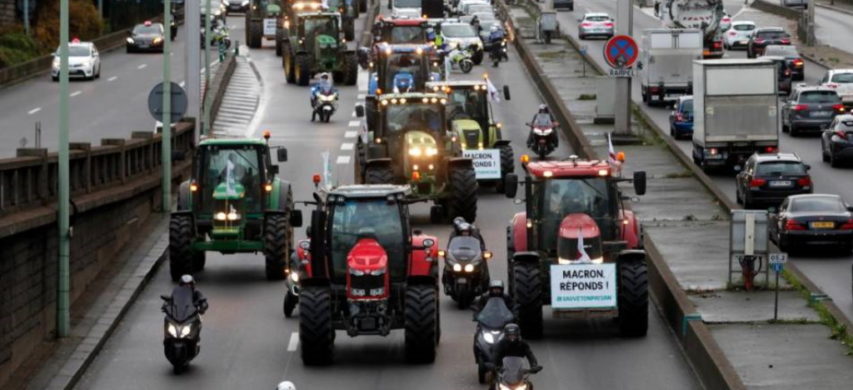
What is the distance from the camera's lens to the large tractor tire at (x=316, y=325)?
94.4 ft

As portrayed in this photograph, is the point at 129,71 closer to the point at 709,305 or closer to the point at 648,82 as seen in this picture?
the point at 648,82

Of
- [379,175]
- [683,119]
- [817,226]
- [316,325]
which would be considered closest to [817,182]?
[683,119]

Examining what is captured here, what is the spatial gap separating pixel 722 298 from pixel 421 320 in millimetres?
7072

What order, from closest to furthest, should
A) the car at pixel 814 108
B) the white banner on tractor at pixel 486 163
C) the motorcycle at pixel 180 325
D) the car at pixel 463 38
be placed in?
the motorcycle at pixel 180 325 < the white banner on tractor at pixel 486 163 < the car at pixel 814 108 < the car at pixel 463 38

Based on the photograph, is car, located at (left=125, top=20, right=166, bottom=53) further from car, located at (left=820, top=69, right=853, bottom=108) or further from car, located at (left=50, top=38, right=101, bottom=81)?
car, located at (left=820, top=69, right=853, bottom=108)

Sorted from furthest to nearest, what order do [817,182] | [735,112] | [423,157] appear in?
1. [735,112]
2. [817,182]
3. [423,157]

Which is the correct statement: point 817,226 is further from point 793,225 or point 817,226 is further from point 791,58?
point 791,58

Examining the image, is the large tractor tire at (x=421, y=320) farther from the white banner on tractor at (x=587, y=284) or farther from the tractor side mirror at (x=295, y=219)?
the tractor side mirror at (x=295, y=219)

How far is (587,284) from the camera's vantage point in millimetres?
30469

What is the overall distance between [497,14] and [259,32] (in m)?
20.6

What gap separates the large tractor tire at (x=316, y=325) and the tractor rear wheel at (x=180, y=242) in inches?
325

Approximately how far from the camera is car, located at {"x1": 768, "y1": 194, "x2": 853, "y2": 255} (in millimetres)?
41469

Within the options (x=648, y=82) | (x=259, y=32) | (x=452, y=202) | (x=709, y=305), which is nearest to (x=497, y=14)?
(x=259, y=32)

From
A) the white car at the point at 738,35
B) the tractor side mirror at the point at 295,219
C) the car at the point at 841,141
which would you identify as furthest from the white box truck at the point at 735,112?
the white car at the point at 738,35
